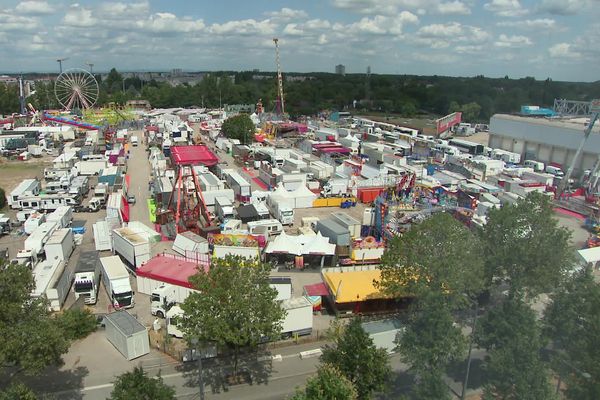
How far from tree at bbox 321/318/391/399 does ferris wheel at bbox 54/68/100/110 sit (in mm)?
53069

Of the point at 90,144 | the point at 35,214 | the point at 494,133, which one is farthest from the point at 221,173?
the point at 494,133

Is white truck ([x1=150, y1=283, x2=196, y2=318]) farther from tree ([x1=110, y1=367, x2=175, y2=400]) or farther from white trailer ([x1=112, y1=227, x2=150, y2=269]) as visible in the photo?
tree ([x1=110, y1=367, x2=175, y2=400])

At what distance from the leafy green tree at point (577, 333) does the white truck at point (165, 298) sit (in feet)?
23.5

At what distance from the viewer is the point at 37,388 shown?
301 inches

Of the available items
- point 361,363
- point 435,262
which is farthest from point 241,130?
point 361,363

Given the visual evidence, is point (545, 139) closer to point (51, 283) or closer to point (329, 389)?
point (329, 389)

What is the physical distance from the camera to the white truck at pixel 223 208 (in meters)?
16.0

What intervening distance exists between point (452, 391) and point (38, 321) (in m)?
6.57

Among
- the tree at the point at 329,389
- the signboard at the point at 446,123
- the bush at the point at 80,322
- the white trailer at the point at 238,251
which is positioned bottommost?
the bush at the point at 80,322

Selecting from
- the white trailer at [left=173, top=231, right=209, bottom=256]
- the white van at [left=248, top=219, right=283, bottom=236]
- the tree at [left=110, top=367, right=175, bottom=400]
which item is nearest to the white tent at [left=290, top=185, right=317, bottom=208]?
the white van at [left=248, top=219, right=283, bottom=236]

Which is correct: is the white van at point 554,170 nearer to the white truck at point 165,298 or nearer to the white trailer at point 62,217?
the white truck at point 165,298

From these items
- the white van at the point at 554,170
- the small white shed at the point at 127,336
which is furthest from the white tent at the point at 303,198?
the white van at the point at 554,170

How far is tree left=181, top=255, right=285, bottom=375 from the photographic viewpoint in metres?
7.09

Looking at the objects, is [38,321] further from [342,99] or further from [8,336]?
[342,99]
